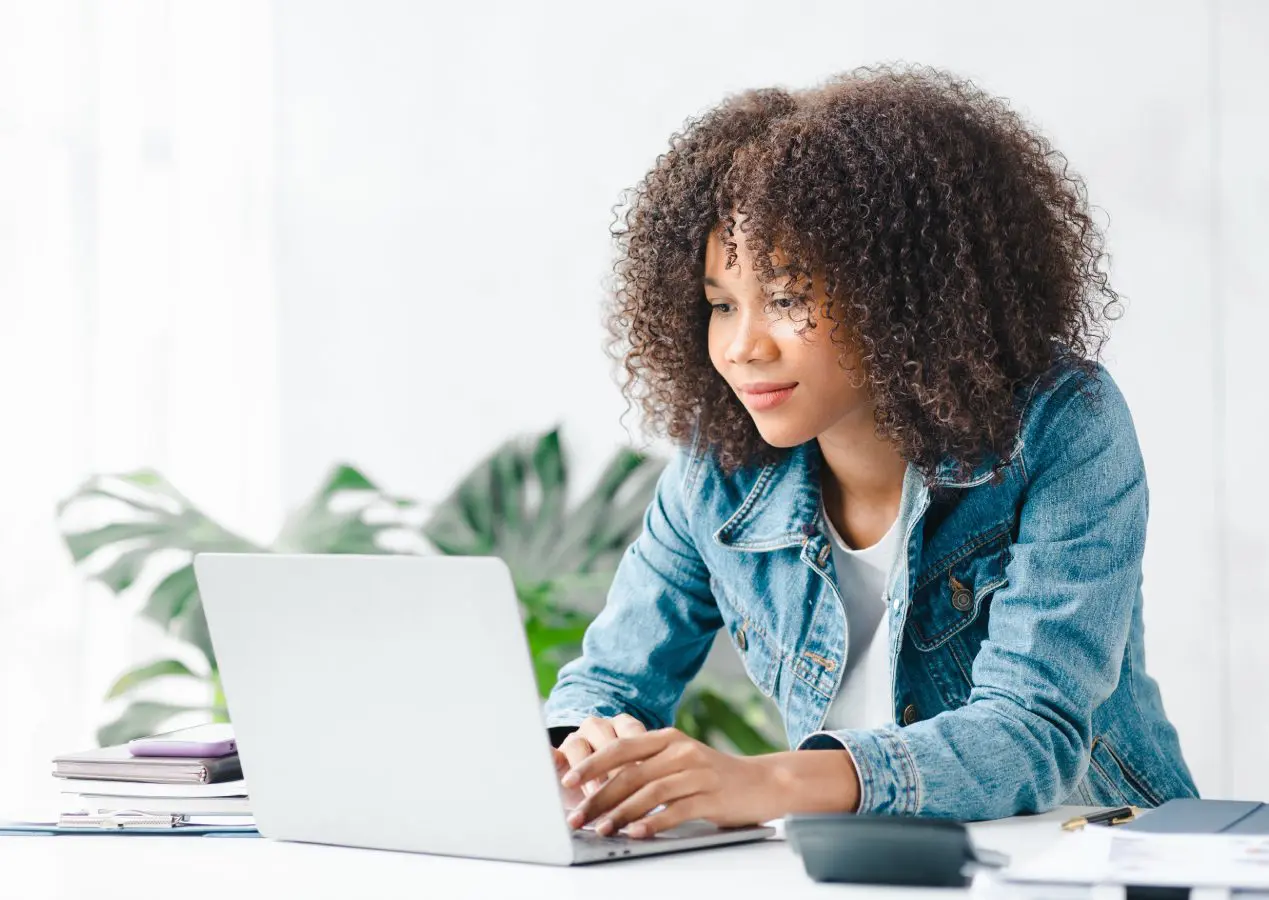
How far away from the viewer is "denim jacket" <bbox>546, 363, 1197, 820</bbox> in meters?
1.17

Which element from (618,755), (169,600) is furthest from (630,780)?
(169,600)

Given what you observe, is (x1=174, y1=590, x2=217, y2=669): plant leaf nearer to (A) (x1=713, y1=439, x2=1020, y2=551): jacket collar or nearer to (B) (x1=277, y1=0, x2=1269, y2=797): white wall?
(B) (x1=277, y1=0, x2=1269, y2=797): white wall

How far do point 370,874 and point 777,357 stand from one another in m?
0.61

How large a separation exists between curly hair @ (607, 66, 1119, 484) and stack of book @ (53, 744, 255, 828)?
2.13 ft

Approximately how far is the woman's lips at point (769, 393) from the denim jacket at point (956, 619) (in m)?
0.16

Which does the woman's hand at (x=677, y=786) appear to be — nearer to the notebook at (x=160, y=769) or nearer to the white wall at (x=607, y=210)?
the notebook at (x=160, y=769)

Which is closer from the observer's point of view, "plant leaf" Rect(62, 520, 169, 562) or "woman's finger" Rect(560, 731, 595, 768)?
"woman's finger" Rect(560, 731, 595, 768)

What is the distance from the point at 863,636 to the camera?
58.1 inches

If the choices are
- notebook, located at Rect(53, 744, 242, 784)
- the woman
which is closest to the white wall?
the woman

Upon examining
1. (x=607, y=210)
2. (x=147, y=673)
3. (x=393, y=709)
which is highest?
(x=607, y=210)

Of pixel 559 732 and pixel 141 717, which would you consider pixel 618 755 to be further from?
pixel 141 717

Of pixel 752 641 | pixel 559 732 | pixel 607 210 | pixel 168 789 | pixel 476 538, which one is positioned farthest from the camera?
pixel 607 210

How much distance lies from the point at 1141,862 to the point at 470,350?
85.3 inches

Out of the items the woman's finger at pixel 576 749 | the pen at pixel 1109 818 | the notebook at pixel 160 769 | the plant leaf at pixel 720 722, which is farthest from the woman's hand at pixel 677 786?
the plant leaf at pixel 720 722
